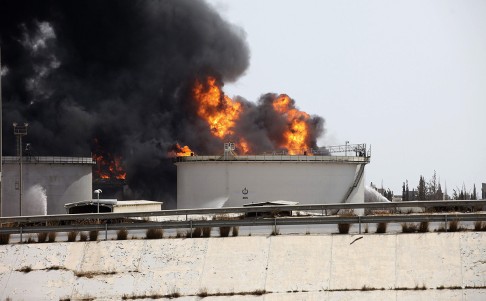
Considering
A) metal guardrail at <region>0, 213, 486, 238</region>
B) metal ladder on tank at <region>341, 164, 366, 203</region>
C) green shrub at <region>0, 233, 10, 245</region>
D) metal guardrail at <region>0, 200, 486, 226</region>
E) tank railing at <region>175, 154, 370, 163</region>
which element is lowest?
green shrub at <region>0, 233, 10, 245</region>

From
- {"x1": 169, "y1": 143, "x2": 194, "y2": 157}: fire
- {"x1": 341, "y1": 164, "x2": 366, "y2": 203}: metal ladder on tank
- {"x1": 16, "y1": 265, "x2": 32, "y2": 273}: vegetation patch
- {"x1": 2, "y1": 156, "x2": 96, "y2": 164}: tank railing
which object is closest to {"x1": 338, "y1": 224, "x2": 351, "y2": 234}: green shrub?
{"x1": 16, "y1": 265, "x2": 32, "y2": 273}: vegetation patch

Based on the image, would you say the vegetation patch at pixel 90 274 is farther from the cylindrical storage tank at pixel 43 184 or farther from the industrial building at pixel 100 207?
the cylindrical storage tank at pixel 43 184

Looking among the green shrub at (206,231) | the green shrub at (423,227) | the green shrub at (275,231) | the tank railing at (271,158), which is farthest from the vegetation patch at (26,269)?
the tank railing at (271,158)

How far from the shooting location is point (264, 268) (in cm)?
2141

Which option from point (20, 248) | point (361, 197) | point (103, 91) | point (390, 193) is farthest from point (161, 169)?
point (20, 248)

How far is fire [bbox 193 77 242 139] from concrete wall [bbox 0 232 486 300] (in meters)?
55.7

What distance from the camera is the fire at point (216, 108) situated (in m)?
78.9

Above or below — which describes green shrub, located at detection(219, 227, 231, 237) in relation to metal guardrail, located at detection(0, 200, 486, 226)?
below

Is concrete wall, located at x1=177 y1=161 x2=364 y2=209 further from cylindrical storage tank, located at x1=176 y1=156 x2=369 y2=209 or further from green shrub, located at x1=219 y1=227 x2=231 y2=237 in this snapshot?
green shrub, located at x1=219 y1=227 x2=231 y2=237

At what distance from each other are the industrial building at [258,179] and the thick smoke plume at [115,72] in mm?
35037

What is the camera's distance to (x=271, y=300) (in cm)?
2022

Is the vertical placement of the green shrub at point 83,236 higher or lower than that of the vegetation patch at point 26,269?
higher

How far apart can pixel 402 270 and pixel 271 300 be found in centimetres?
354

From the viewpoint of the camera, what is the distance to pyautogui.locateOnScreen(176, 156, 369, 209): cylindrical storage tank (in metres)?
52.1
